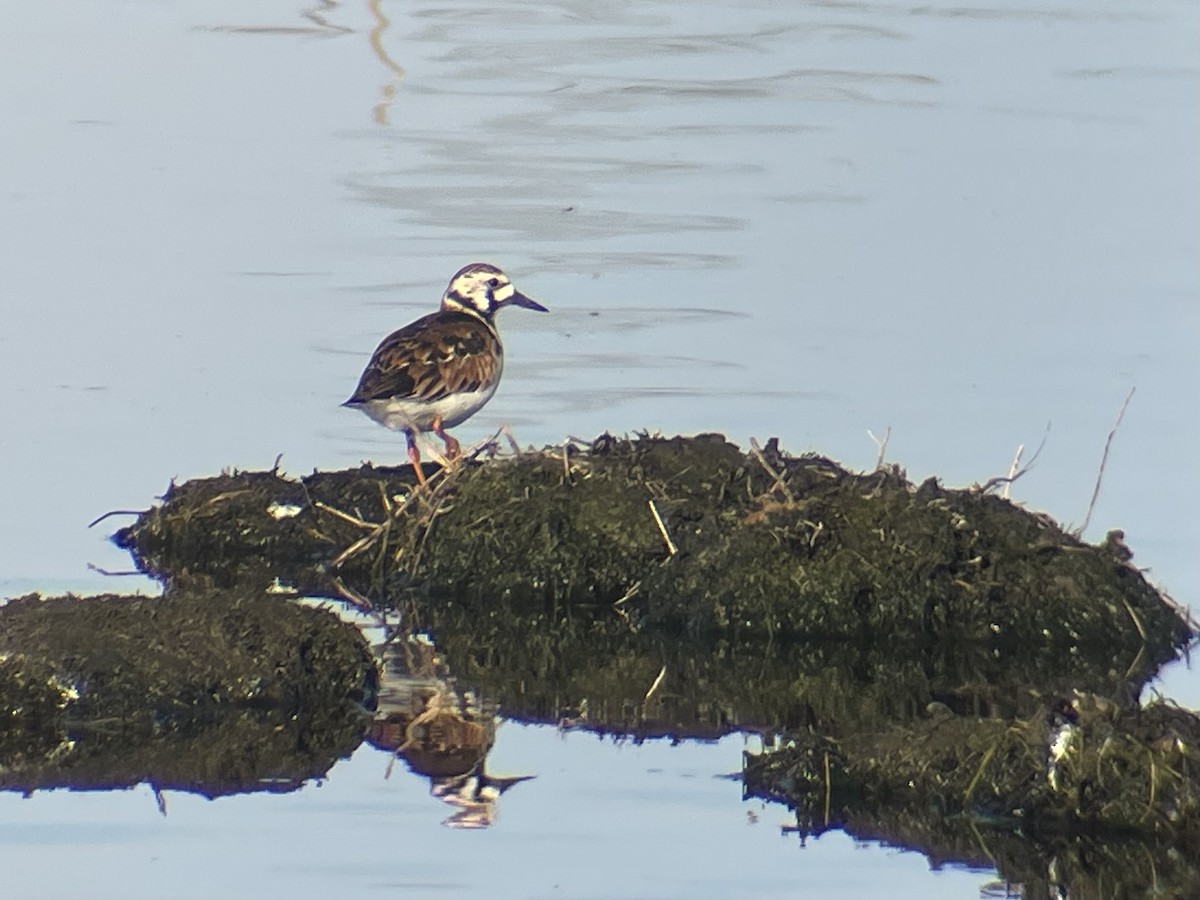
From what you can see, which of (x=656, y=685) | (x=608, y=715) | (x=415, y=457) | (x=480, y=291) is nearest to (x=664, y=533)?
Answer: (x=656, y=685)

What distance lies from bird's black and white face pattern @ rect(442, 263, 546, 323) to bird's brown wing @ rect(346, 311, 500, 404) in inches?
36.3

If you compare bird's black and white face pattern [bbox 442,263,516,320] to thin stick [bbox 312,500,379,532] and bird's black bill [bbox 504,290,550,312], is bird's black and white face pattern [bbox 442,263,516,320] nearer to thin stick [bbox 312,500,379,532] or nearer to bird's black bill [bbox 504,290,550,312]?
bird's black bill [bbox 504,290,550,312]

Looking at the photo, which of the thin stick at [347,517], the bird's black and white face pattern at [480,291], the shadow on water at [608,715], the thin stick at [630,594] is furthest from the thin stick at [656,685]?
the bird's black and white face pattern at [480,291]

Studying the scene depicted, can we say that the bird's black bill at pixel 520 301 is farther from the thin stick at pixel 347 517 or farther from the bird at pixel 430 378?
the thin stick at pixel 347 517

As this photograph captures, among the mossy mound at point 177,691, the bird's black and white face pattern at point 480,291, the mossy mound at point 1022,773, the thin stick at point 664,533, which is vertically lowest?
the bird's black and white face pattern at point 480,291

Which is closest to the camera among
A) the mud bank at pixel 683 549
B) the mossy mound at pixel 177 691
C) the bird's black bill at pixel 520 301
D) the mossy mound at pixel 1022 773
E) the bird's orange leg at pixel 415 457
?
the mossy mound at pixel 1022 773

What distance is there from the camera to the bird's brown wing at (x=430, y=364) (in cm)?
1391

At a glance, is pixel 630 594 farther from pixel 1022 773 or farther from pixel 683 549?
pixel 1022 773

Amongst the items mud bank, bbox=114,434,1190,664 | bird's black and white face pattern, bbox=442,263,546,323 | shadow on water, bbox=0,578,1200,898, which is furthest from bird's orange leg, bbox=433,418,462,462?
shadow on water, bbox=0,578,1200,898

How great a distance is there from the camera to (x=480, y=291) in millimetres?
15484

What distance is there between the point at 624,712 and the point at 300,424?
5.13 m

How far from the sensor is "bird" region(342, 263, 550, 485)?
1390 cm

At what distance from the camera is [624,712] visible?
34.0ft

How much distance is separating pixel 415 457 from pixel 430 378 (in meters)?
0.56
